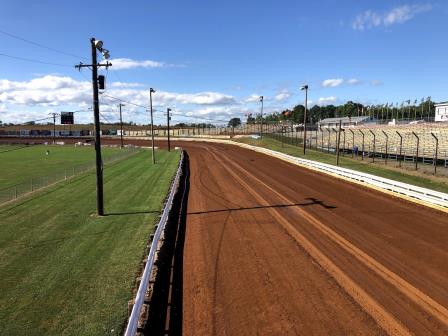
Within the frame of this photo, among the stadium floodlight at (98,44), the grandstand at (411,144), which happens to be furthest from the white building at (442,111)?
the stadium floodlight at (98,44)

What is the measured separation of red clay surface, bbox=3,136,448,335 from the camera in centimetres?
862

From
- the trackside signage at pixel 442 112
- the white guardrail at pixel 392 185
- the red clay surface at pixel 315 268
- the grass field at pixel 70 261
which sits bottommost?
the grass field at pixel 70 261

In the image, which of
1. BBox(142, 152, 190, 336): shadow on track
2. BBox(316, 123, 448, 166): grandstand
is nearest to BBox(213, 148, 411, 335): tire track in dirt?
BBox(142, 152, 190, 336): shadow on track

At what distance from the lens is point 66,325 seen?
860 centimetres

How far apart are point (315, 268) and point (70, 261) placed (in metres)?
7.31

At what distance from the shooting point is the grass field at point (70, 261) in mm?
8930

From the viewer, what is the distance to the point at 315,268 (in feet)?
38.5

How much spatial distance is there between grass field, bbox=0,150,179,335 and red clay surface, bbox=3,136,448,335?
1.86 m

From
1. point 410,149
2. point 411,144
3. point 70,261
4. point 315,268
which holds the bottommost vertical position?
point 70,261

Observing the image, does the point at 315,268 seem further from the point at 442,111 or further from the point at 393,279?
the point at 442,111

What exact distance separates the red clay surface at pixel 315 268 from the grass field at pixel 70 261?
1.86 meters

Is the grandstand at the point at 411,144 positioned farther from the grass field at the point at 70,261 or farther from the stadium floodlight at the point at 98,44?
the grass field at the point at 70,261

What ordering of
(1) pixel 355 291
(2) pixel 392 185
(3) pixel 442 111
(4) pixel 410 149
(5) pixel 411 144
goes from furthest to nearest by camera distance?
(3) pixel 442 111
(5) pixel 411 144
(4) pixel 410 149
(2) pixel 392 185
(1) pixel 355 291

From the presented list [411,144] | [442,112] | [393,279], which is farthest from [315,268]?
[442,112]
